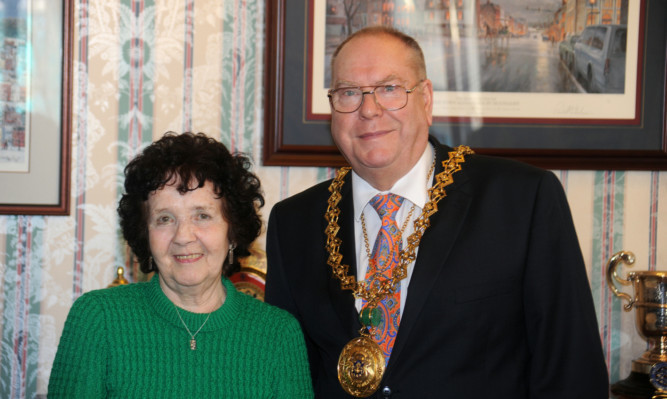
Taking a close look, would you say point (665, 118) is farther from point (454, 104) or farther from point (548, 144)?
point (454, 104)

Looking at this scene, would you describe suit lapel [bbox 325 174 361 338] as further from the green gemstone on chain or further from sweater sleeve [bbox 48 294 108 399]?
sweater sleeve [bbox 48 294 108 399]

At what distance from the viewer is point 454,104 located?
2936mm

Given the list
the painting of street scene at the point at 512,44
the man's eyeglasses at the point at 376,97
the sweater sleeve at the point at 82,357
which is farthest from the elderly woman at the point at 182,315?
the painting of street scene at the point at 512,44

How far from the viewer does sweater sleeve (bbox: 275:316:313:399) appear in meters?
1.97

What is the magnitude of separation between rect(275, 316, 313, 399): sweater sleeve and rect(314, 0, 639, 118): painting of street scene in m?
1.22

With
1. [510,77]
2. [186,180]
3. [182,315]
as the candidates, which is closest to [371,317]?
[182,315]

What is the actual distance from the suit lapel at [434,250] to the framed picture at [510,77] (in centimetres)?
93

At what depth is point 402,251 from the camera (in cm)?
203

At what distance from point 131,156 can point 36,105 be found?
404mm

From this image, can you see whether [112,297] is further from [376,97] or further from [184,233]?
[376,97]

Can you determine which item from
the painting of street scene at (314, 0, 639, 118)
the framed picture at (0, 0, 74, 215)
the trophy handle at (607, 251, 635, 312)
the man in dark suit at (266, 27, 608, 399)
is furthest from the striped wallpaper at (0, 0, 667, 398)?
the man in dark suit at (266, 27, 608, 399)

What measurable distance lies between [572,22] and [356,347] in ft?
5.67

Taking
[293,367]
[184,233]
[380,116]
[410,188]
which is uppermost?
[380,116]

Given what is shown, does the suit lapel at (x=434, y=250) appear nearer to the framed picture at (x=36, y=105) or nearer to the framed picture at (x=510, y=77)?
the framed picture at (x=510, y=77)
